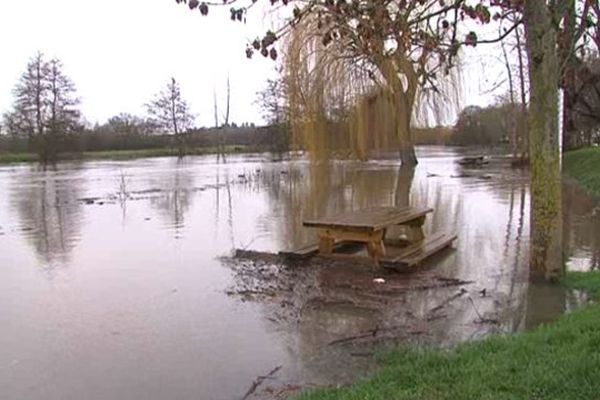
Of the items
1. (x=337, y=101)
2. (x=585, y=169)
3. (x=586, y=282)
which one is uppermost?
(x=337, y=101)

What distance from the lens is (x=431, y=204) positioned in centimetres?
1591

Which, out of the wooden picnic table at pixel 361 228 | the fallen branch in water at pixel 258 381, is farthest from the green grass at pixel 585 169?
the fallen branch in water at pixel 258 381

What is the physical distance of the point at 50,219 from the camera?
1460 cm

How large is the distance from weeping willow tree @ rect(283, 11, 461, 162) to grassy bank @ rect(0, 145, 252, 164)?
4441cm

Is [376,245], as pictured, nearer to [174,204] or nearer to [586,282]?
[586,282]

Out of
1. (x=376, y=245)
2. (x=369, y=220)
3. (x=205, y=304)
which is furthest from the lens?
(x=369, y=220)

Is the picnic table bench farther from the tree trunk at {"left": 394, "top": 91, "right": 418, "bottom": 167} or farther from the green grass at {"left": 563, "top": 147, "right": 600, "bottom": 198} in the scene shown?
the tree trunk at {"left": 394, "top": 91, "right": 418, "bottom": 167}

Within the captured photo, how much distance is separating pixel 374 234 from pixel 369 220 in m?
0.34

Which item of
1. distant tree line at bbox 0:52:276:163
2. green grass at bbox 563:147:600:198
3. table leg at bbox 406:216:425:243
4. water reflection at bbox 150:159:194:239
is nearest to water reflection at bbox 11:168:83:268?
water reflection at bbox 150:159:194:239

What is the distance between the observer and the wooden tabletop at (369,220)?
7990mm

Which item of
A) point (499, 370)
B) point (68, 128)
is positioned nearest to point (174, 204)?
point (499, 370)

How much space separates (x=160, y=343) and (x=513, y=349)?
283 centimetres

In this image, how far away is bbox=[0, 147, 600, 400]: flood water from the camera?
466 cm

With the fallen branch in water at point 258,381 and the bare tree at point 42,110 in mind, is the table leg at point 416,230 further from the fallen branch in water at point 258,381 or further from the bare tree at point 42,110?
the bare tree at point 42,110
